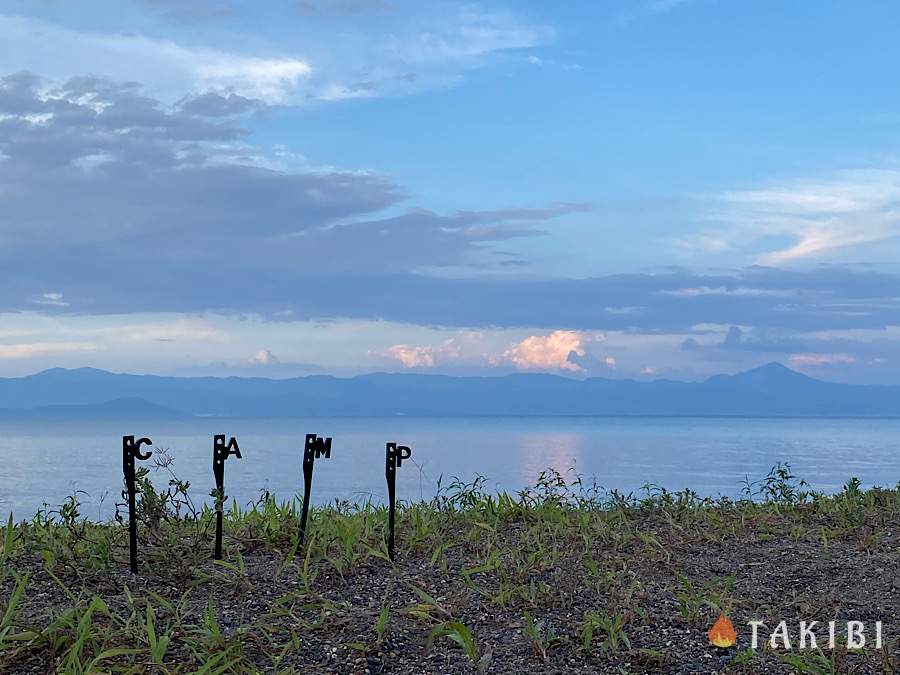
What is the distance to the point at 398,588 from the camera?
6.18 meters

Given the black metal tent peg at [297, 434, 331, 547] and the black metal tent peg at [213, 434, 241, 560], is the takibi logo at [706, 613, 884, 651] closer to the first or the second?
the black metal tent peg at [297, 434, 331, 547]

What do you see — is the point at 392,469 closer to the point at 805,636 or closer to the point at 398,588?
the point at 398,588

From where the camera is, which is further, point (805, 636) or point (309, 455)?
point (309, 455)

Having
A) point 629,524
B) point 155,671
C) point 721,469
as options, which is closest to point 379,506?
point 629,524

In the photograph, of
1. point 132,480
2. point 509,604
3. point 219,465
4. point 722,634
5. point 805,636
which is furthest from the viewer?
point 219,465

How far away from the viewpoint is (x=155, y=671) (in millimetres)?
4879

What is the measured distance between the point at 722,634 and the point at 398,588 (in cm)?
208

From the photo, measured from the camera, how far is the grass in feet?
16.8

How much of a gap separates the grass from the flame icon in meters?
0.07

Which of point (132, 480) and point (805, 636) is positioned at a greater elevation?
point (132, 480)

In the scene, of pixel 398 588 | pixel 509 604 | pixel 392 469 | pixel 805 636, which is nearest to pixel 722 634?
pixel 805 636

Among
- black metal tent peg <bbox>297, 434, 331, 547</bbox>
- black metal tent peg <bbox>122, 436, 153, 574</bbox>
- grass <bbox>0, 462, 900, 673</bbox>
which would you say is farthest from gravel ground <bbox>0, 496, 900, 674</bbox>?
black metal tent peg <bbox>297, 434, 331, 547</bbox>

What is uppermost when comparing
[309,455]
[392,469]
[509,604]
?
[309,455]

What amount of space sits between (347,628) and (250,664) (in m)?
0.63
